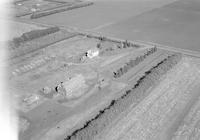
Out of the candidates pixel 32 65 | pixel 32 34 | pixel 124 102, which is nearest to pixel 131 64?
pixel 124 102

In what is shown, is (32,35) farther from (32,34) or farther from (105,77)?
(105,77)

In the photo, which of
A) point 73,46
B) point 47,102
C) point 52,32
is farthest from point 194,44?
point 47,102

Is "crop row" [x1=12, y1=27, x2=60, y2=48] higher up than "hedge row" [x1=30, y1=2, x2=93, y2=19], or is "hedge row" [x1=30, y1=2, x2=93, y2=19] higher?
"hedge row" [x1=30, y1=2, x2=93, y2=19]

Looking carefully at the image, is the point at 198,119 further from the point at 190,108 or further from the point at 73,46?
the point at 73,46

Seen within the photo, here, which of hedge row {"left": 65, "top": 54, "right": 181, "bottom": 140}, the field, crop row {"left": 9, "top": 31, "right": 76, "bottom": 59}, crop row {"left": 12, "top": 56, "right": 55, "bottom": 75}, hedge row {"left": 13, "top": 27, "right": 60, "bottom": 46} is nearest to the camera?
hedge row {"left": 65, "top": 54, "right": 181, "bottom": 140}

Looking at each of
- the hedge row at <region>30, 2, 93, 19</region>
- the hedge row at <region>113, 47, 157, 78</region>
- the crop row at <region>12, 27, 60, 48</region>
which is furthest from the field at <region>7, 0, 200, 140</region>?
the hedge row at <region>30, 2, 93, 19</region>

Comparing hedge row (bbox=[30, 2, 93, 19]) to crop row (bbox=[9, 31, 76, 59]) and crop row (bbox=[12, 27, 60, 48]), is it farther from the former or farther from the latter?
crop row (bbox=[9, 31, 76, 59])
